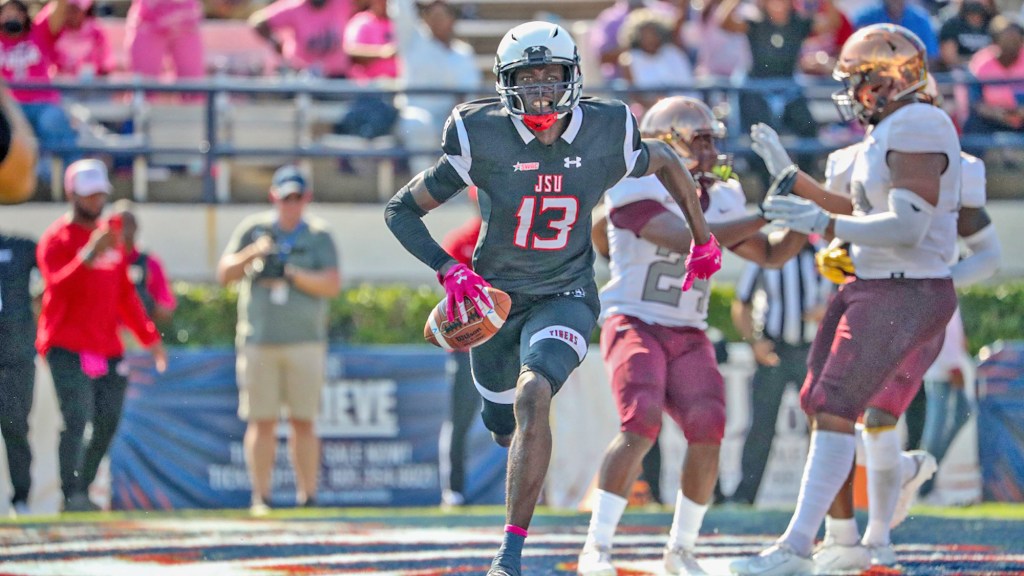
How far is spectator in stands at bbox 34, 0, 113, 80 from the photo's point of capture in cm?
1150

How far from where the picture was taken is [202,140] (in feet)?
37.7

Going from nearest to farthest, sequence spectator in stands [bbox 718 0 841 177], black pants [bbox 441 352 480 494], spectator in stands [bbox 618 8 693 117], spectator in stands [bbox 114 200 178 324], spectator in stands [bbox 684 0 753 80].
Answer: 1. black pants [bbox 441 352 480 494]
2. spectator in stands [bbox 114 200 178 324]
3. spectator in stands [bbox 718 0 841 177]
4. spectator in stands [bbox 618 8 693 117]
5. spectator in stands [bbox 684 0 753 80]

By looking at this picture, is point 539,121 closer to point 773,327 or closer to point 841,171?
point 841,171

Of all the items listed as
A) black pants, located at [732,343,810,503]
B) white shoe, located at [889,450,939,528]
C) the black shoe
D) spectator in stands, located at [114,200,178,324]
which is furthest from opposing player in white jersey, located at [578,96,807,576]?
spectator in stands, located at [114,200,178,324]

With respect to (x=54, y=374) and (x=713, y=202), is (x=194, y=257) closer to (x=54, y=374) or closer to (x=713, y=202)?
(x=54, y=374)

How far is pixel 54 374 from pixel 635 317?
4.19 m

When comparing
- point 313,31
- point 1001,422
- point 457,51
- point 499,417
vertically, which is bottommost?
point 1001,422

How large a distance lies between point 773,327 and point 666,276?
3229mm

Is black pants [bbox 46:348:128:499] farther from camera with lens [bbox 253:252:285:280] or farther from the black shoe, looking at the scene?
the black shoe

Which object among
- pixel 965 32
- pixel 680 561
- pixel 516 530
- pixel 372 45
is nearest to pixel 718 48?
pixel 965 32

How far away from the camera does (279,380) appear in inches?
378

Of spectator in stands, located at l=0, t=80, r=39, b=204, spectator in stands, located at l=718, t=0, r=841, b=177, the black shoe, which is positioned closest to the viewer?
spectator in stands, located at l=0, t=80, r=39, b=204

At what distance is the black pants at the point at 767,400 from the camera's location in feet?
30.8

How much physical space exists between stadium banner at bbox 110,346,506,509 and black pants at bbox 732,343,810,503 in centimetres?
157
